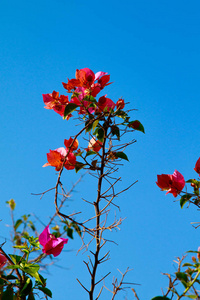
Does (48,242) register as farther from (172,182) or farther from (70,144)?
(172,182)

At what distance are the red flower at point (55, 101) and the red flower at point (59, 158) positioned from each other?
0.19m

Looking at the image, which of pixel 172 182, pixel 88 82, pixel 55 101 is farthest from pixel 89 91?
pixel 172 182

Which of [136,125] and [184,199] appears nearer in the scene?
[136,125]

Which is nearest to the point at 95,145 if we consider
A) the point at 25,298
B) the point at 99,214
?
the point at 99,214

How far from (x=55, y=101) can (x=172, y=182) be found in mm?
505

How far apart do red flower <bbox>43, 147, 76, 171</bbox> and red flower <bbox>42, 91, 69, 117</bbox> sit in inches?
7.3

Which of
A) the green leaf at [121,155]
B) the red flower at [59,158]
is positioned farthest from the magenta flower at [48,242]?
the green leaf at [121,155]

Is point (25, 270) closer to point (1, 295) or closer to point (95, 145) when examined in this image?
point (1, 295)

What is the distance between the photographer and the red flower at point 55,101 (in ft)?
3.91

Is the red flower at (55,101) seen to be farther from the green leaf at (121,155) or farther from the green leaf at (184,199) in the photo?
the green leaf at (184,199)

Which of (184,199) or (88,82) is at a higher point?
(88,82)

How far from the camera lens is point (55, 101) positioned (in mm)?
1201

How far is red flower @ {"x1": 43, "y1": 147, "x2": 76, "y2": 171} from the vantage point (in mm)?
1065

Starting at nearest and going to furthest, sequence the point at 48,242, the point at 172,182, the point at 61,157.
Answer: the point at 48,242 → the point at 61,157 → the point at 172,182
